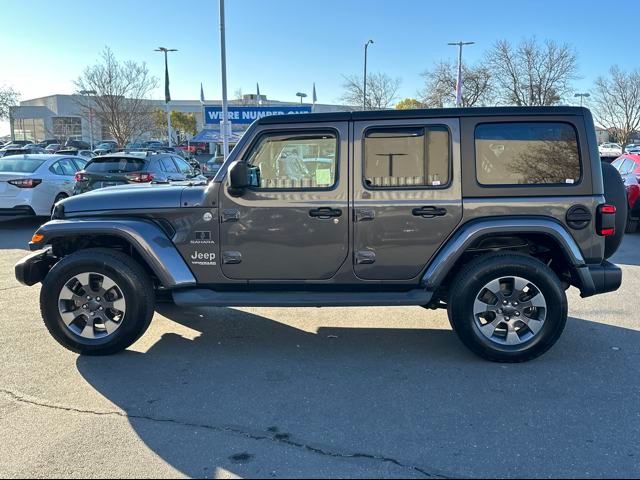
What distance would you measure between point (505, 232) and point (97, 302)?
338cm

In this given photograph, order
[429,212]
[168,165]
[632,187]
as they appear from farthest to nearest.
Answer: [168,165] < [632,187] < [429,212]

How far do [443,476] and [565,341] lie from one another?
255cm

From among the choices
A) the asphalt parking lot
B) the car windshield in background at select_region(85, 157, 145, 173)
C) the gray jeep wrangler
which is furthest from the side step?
the car windshield in background at select_region(85, 157, 145, 173)

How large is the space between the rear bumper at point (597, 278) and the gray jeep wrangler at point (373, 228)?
1 cm

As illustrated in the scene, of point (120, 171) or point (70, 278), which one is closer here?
point (70, 278)

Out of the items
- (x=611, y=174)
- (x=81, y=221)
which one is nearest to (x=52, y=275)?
(x=81, y=221)

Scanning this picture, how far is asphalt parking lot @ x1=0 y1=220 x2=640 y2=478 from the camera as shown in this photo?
9.48 ft

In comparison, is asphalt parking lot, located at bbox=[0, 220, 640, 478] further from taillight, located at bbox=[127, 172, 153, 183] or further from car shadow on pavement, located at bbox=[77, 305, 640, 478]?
taillight, located at bbox=[127, 172, 153, 183]

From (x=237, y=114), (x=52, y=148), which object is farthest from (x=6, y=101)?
(x=237, y=114)

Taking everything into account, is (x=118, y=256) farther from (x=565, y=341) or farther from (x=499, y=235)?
(x=565, y=341)

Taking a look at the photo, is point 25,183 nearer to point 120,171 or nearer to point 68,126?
point 120,171

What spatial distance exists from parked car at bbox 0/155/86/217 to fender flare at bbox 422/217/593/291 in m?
9.57

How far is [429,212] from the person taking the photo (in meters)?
4.23

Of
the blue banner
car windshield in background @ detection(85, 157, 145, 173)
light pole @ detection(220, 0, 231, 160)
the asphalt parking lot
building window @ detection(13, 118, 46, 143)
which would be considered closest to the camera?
the asphalt parking lot
